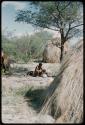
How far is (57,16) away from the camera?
44.1 ft

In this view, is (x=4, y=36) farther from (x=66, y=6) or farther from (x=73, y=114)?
(x=73, y=114)

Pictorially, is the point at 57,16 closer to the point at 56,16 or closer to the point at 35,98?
the point at 56,16

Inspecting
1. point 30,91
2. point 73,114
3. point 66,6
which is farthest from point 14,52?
point 73,114

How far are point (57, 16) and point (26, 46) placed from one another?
259 inches

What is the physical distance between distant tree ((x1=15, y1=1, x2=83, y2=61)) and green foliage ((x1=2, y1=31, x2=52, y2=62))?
1.77 meters

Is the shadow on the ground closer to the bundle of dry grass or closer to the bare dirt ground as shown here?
the bare dirt ground

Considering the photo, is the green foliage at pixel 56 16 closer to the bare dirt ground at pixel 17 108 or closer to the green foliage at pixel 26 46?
the green foliage at pixel 26 46

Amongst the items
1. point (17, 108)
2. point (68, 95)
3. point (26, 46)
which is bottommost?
point (17, 108)

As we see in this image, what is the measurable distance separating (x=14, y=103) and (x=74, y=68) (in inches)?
52.2

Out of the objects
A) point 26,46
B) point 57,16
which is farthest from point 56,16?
point 26,46

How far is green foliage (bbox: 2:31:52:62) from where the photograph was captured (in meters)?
15.5

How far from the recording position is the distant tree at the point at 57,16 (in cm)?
1312

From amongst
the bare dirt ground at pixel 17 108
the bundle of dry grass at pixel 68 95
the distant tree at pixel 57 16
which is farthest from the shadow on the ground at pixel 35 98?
the distant tree at pixel 57 16

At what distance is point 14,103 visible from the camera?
6750 millimetres
